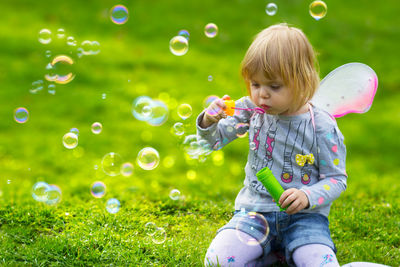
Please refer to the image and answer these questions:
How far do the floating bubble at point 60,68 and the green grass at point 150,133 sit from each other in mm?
879

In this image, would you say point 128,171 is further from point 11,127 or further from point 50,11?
point 50,11

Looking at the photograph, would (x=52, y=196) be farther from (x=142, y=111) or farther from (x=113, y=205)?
(x=142, y=111)

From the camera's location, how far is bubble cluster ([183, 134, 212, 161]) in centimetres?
291

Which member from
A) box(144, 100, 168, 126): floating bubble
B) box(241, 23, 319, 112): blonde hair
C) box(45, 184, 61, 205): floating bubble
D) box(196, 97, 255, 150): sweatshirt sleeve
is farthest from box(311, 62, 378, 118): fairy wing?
box(45, 184, 61, 205): floating bubble

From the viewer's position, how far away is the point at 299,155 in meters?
2.69

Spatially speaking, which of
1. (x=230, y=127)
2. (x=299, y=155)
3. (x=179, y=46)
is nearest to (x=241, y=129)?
(x=230, y=127)

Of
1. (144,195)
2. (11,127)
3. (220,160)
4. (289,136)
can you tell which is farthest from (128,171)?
(11,127)

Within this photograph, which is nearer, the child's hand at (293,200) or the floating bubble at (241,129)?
the child's hand at (293,200)

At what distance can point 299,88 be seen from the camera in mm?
2590

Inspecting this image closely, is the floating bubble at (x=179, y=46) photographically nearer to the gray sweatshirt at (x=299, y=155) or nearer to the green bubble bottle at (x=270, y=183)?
the gray sweatshirt at (x=299, y=155)

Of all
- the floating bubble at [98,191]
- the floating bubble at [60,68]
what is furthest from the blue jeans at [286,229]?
the floating bubble at [60,68]

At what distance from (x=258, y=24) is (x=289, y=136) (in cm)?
855

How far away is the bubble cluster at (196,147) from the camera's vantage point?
2.91 m

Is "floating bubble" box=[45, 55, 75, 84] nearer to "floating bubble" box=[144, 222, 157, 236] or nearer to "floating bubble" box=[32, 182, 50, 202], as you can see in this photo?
"floating bubble" box=[32, 182, 50, 202]
